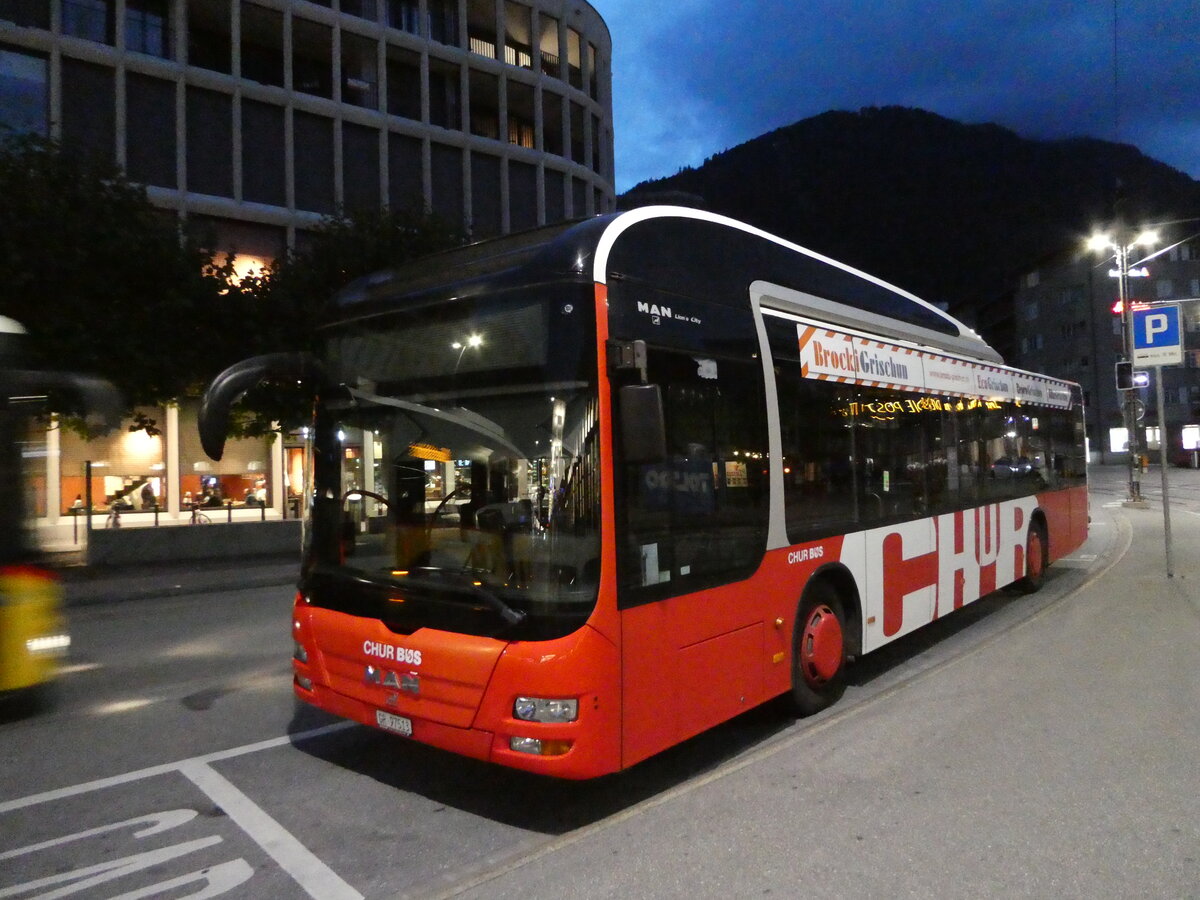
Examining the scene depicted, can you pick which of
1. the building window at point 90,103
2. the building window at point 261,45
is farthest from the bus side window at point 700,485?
the building window at point 261,45

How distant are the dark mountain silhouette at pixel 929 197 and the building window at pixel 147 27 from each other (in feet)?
402

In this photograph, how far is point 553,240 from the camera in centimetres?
450

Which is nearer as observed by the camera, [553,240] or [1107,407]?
[553,240]

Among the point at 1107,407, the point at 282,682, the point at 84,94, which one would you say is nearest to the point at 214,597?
the point at 282,682

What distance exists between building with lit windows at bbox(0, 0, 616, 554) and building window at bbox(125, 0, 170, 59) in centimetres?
4

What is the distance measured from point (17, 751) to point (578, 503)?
460 cm

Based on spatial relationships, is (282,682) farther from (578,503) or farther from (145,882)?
(578,503)

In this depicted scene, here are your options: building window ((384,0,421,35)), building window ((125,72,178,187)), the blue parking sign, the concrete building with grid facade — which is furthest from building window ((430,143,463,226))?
the blue parking sign

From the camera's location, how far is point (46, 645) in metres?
6.50

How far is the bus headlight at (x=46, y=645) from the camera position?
21.0 feet

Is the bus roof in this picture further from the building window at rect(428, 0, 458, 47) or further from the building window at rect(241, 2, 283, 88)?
the building window at rect(428, 0, 458, 47)

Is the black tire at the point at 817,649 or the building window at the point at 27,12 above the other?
the building window at the point at 27,12

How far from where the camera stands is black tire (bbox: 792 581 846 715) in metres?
5.81

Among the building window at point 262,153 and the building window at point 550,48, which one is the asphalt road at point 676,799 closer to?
the building window at point 262,153
